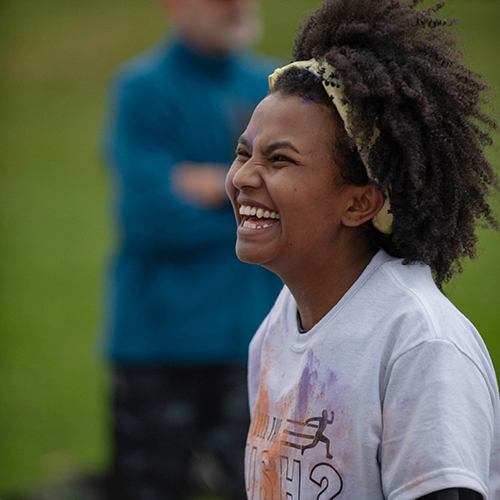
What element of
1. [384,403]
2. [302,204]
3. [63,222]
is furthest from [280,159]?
[63,222]

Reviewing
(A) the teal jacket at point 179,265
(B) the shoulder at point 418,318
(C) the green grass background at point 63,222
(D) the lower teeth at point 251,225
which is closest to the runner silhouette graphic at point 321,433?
(B) the shoulder at point 418,318

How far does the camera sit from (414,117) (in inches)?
75.5

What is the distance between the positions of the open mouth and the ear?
0.20m

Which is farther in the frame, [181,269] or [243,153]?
[181,269]

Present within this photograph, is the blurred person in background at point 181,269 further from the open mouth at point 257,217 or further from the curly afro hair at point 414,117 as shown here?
the curly afro hair at point 414,117

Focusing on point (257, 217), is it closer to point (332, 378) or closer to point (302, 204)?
point (302, 204)

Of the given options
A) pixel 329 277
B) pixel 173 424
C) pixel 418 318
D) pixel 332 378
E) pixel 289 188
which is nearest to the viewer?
pixel 418 318

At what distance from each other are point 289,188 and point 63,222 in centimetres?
998

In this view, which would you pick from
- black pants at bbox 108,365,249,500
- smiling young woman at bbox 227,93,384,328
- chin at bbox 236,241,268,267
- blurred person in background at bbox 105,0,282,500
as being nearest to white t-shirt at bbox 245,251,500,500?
smiling young woman at bbox 227,93,384,328

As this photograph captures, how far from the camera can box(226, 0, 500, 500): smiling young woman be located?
1.73 metres

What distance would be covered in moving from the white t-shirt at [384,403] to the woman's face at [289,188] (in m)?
0.18

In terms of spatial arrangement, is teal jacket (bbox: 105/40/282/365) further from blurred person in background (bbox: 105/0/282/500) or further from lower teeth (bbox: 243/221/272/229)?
lower teeth (bbox: 243/221/272/229)

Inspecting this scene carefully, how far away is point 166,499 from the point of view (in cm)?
412

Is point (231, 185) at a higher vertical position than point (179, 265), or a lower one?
higher
